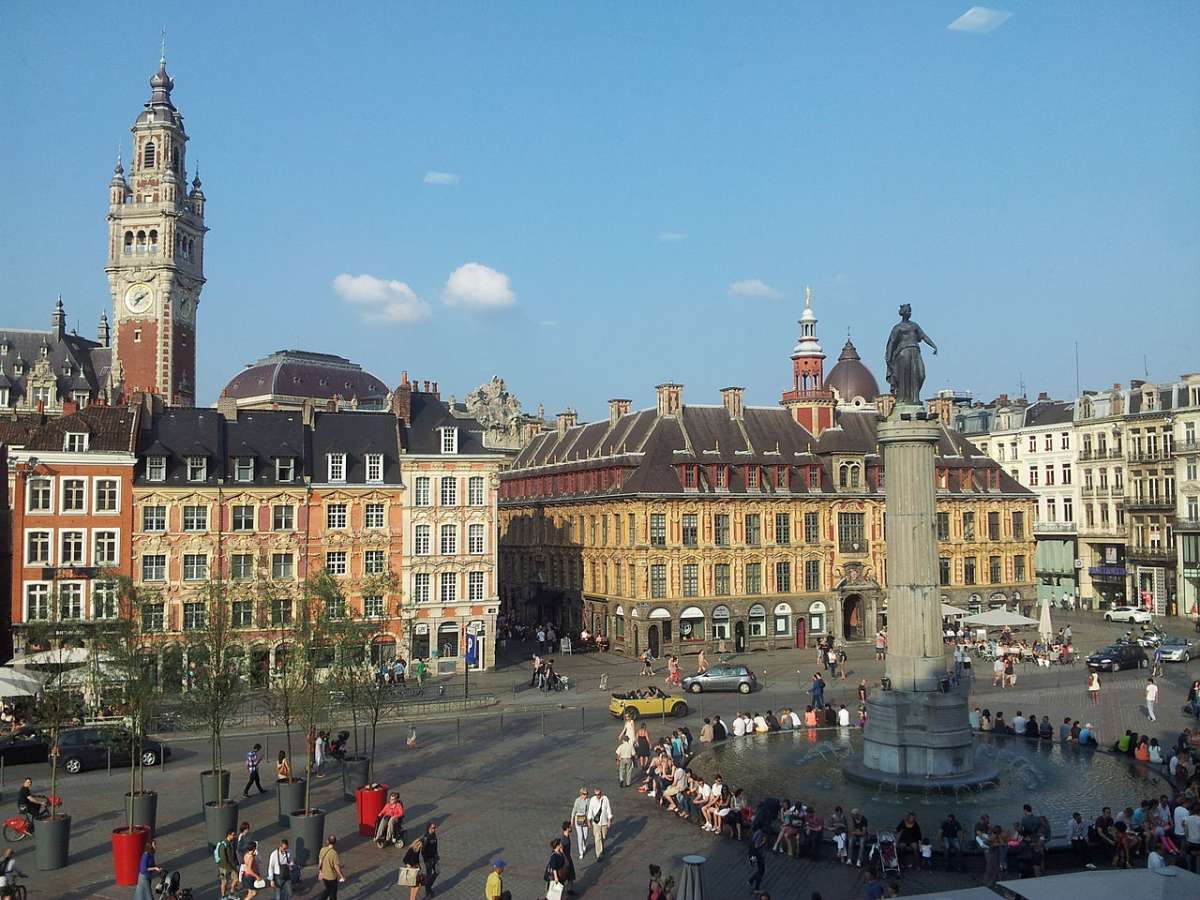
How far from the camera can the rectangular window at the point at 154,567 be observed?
48.7m

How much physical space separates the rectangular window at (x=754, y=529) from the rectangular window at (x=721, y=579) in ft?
7.83

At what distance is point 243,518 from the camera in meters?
50.7

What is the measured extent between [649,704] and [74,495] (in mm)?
26777

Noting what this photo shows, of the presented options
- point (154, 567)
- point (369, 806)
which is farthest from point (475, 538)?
point (369, 806)

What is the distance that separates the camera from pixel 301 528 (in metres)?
51.6

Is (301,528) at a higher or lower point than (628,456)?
lower

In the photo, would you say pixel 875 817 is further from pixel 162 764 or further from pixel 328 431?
pixel 328 431

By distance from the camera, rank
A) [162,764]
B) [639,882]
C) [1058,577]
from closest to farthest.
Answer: [639,882]
[162,764]
[1058,577]

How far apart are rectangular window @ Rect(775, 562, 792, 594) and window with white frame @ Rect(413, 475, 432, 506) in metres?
22.3

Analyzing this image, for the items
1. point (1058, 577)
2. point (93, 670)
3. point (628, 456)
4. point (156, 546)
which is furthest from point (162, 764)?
point (1058, 577)

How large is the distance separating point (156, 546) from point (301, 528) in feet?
21.0

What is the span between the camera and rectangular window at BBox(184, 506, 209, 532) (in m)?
49.5

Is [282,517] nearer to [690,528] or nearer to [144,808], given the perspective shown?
[690,528]

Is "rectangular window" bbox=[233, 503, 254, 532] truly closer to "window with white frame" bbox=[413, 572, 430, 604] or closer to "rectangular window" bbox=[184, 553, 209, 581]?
"rectangular window" bbox=[184, 553, 209, 581]
